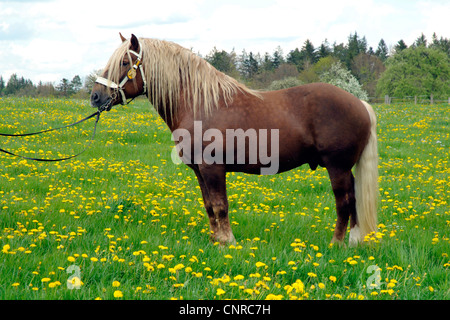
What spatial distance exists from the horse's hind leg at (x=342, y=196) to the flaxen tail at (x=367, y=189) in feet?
0.35

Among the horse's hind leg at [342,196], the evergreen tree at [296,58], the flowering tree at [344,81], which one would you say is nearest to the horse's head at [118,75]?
the horse's hind leg at [342,196]

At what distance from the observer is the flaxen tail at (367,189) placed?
4980 mm

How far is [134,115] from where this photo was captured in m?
17.1

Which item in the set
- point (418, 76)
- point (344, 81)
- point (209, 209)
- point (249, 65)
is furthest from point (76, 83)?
point (209, 209)

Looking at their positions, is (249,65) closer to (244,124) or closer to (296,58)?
(296,58)

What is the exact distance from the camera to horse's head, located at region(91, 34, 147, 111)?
4.91m

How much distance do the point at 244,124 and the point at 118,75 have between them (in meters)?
1.76

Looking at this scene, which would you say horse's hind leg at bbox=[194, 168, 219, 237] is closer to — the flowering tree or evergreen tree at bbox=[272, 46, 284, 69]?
the flowering tree

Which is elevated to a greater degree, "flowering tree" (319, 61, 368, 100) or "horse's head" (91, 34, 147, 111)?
"flowering tree" (319, 61, 368, 100)

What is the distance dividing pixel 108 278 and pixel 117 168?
568cm

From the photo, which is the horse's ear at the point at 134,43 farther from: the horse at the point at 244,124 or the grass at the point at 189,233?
the grass at the point at 189,233

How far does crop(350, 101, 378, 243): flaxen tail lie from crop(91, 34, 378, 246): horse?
13 millimetres

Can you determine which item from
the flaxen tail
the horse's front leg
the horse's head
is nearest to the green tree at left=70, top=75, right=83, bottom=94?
the horse's head
